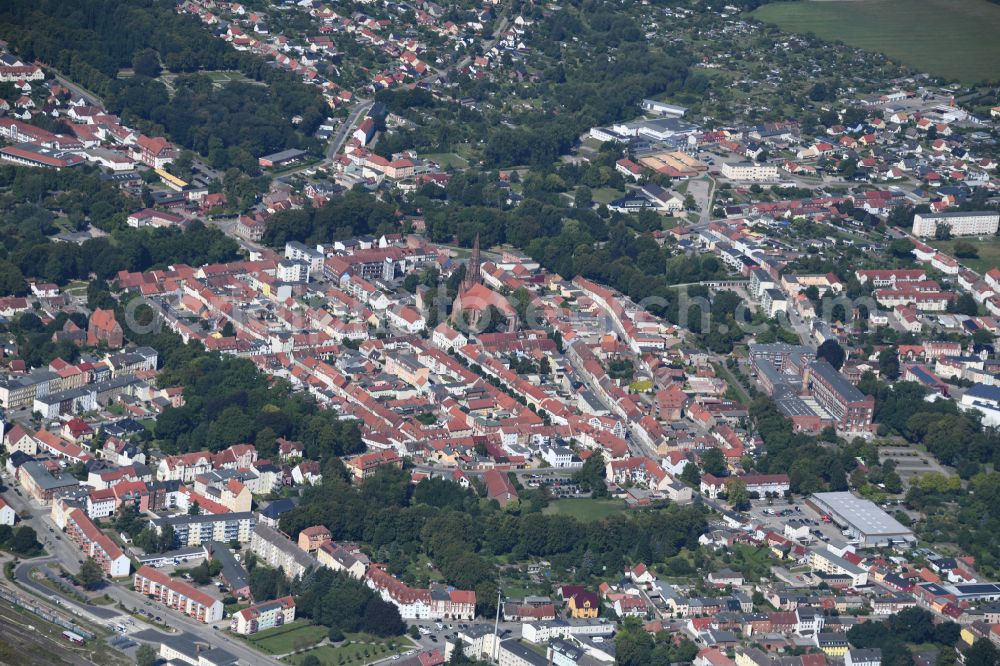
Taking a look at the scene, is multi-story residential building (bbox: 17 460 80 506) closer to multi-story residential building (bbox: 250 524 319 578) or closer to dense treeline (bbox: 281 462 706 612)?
multi-story residential building (bbox: 250 524 319 578)

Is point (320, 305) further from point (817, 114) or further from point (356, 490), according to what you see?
point (817, 114)

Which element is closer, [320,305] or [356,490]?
[356,490]

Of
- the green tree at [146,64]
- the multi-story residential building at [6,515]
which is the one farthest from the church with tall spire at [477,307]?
the green tree at [146,64]

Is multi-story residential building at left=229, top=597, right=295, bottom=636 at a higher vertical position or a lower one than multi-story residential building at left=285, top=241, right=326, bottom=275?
higher

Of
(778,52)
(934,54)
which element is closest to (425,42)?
(778,52)

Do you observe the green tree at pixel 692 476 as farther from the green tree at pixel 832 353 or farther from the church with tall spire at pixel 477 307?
the church with tall spire at pixel 477 307

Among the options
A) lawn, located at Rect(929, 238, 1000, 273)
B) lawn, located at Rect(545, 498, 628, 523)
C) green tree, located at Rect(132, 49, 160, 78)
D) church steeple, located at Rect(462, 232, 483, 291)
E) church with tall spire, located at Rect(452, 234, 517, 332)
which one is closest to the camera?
lawn, located at Rect(545, 498, 628, 523)

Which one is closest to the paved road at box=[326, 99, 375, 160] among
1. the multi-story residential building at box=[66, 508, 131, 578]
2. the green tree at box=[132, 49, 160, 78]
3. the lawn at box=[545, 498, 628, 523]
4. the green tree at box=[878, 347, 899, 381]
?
the green tree at box=[132, 49, 160, 78]
